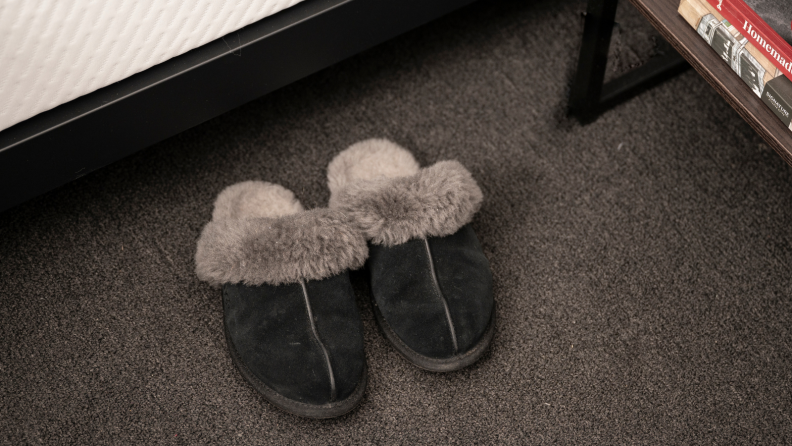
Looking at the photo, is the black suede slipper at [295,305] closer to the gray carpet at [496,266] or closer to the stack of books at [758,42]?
the gray carpet at [496,266]

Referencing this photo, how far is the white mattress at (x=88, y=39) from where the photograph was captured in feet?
2.33

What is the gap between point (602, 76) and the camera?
0.98 m

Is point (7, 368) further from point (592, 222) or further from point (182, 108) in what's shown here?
point (592, 222)

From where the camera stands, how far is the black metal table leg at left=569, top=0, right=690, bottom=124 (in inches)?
36.1

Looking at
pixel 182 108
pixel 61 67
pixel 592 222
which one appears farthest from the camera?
pixel 592 222

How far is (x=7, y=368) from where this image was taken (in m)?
0.88

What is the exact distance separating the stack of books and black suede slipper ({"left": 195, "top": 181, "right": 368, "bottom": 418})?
500 millimetres

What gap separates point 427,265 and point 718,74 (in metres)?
0.42

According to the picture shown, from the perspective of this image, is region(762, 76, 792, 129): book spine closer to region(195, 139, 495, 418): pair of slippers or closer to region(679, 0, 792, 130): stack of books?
region(679, 0, 792, 130): stack of books

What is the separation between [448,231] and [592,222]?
0.27 m

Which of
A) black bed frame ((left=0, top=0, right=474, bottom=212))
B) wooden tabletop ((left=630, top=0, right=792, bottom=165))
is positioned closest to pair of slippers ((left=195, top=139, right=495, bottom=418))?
black bed frame ((left=0, top=0, right=474, bottom=212))

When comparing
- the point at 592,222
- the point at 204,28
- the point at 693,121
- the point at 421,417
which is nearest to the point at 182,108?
the point at 204,28

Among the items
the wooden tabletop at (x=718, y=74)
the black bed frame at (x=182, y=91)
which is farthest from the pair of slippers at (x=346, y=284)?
the wooden tabletop at (x=718, y=74)

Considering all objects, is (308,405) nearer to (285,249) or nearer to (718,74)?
(285,249)
